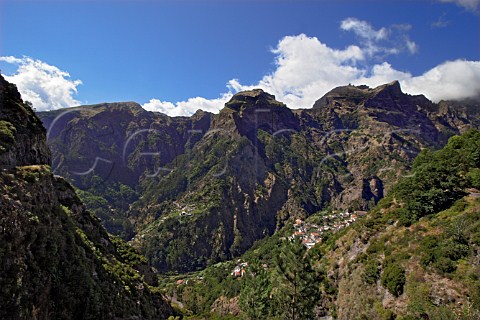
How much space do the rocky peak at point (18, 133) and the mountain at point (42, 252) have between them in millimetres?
60

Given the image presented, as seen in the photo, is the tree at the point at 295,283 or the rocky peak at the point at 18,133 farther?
the tree at the point at 295,283

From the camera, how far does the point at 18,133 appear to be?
77.8 feet

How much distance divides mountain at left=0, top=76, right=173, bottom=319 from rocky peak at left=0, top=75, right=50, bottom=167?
60mm

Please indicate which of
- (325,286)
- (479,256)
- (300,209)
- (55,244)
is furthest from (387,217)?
(300,209)

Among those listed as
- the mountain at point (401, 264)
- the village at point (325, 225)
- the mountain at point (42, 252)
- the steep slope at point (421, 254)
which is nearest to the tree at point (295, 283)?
the mountain at point (401, 264)

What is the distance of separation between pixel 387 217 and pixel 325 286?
444 inches

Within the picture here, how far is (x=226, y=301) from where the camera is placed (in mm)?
75812

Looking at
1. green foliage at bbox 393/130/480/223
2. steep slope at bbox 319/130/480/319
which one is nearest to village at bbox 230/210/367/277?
steep slope at bbox 319/130/480/319

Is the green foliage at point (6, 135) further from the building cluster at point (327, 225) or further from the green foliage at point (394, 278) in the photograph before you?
the building cluster at point (327, 225)

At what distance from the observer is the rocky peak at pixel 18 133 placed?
2080 centimetres

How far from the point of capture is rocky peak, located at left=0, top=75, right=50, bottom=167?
20797 mm

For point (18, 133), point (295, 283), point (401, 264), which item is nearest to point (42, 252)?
point (18, 133)

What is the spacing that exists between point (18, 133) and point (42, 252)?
11445mm

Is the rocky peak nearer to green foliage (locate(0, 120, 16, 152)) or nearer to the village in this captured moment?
green foliage (locate(0, 120, 16, 152))
